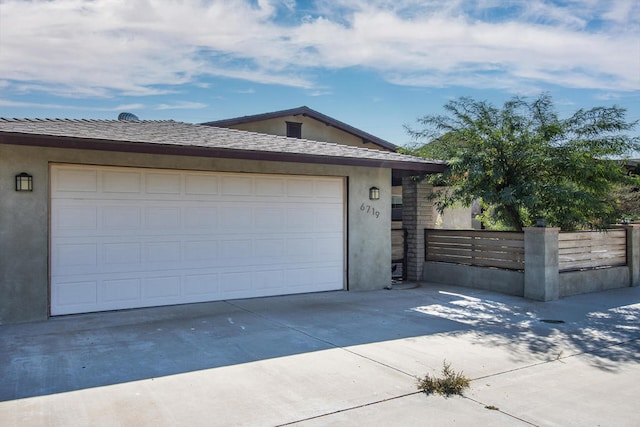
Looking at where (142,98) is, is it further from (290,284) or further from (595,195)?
(595,195)

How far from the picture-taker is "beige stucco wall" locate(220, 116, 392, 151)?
17.9 meters

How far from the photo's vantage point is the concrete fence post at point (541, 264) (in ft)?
28.9

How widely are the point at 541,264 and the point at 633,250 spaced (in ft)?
11.5

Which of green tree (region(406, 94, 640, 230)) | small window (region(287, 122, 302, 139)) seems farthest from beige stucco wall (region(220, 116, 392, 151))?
green tree (region(406, 94, 640, 230))

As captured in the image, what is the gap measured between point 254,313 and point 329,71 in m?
10.2

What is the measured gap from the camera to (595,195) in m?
9.72

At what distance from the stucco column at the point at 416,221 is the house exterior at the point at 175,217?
1.35 m

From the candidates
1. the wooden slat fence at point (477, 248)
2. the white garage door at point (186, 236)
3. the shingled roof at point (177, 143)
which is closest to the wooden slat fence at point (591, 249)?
the wooden slat fence at point (477, 248)

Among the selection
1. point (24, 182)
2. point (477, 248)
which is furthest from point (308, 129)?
point (24, 182)

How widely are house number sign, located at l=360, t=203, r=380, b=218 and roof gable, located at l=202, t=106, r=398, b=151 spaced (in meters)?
8.23

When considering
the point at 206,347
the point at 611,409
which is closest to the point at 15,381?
the point at 206,347

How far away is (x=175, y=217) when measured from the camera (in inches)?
322

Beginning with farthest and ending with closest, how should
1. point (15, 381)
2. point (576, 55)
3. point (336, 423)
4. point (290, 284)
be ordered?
point (576, 55) < point (290, 284) < point (15, 381) < point (336, 423)

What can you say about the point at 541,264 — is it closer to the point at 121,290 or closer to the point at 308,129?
the point at 121,290
